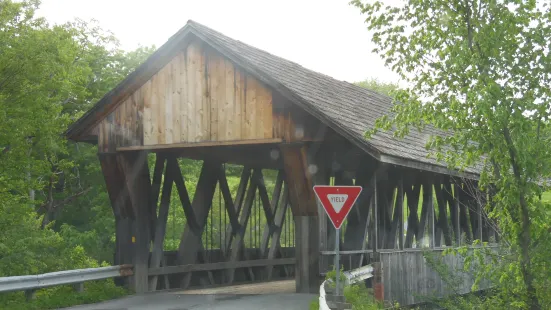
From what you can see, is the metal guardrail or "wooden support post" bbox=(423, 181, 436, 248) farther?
"wooden support post" bbox=(423, 181, 436, 248)

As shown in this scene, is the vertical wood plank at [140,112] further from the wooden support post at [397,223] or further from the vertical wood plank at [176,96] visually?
the wooden support post at [397,223]

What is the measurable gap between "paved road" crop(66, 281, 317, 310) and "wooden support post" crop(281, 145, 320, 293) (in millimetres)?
392

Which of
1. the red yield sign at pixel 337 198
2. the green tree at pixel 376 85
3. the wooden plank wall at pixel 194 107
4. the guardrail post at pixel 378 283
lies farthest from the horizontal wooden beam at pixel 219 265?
the green tree at pixel 376 85

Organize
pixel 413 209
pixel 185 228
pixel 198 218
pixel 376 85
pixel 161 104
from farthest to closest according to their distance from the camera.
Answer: pixel 376 85
pixel 413 209
pixel 198 218
pixel 185 228
pixel 161 104

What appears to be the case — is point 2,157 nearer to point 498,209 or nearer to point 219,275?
point 219,275

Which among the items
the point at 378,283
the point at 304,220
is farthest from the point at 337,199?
the point at 304,220

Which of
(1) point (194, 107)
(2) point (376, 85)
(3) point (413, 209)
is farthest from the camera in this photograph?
(2) point (376, 85)

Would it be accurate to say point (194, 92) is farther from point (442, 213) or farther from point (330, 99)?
point (442, 213)

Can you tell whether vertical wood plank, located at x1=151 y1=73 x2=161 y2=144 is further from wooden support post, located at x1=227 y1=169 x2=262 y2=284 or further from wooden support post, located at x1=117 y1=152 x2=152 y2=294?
wooden support post, located at x1=227 y1=169 x2=262 y2=284

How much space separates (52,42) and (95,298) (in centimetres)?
1003

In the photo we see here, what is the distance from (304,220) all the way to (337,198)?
4.11 m

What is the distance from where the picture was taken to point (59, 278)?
50.7 feet

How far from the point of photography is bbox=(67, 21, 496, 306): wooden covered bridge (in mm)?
16297

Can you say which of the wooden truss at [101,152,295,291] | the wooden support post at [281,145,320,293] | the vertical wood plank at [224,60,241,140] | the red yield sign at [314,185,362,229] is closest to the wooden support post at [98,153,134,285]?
the wooden truss at [101,152,295,291]
